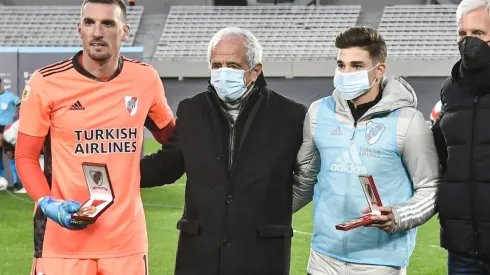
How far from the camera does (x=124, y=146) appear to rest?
3.46 meters

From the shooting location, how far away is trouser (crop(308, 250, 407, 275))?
10.9 feet

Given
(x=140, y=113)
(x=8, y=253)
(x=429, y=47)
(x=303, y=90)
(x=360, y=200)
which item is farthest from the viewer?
(x=429, y=47)

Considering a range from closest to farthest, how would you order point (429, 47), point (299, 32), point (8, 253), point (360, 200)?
point (360, 200), point (8, 253), point (429, 47), point (299, 32)

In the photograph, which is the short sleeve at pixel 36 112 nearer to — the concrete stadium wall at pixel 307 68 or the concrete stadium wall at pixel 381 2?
the concrete stadium wall at pixel 307 68

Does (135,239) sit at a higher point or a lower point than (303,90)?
lower

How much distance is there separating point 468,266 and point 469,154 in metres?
0.47

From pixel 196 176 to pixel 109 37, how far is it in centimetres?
70

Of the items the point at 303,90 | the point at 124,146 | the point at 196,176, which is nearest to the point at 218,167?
the point at 196,176

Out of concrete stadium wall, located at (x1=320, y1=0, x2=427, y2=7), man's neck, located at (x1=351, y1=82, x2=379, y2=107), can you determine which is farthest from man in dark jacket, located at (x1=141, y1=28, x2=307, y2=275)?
concrete stadium wall, located at (x1=320, y1=0, x2=427, y2=7)

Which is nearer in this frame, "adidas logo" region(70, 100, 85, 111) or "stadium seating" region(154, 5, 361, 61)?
"adidas logo" region(70, 100, 85, 111)

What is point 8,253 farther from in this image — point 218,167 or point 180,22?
point 180,22

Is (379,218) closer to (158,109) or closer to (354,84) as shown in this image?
(354,84)

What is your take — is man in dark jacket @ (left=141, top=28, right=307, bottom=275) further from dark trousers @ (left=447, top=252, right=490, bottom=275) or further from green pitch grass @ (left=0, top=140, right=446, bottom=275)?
green pitch grass @ (left=0, top=140, right=446, bottom=275)

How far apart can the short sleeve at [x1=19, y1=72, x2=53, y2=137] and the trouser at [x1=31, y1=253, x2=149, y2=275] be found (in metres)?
0.54
